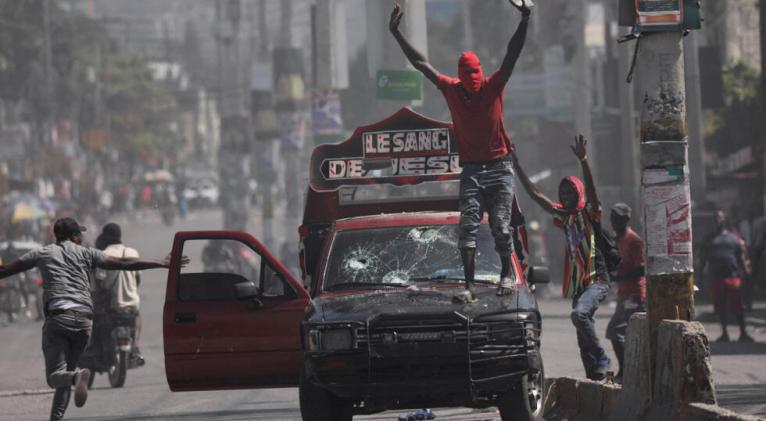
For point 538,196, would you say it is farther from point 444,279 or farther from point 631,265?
point 444,279

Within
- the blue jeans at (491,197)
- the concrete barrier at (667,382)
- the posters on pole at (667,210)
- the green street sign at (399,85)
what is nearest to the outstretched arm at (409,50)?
the blue jeans at (491,197)

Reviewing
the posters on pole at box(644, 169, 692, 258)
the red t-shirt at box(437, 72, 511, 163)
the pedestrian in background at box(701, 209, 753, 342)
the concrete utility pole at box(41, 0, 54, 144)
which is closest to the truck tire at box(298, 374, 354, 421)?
the red t-shirt at box(437, 72, 511, 163)

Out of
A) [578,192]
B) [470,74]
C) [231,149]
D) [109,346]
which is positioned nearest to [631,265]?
[578,192]

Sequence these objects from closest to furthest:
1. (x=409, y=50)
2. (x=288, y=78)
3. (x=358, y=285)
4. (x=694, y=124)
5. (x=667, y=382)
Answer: (x=667, y=382)
(x=358, y=285)
(x=409, y=50)
(x=694, y=124)
(x=288, y=78)

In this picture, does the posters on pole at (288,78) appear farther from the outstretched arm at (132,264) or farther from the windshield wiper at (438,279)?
the windshield wiper at (438,279)

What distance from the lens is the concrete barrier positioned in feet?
29.7

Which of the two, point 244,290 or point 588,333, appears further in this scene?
point 588,333

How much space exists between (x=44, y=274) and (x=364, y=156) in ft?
10.3

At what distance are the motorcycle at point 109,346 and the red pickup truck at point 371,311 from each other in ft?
13.7

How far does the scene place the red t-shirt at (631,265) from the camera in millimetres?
14109

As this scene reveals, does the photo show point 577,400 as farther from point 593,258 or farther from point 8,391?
point 8,391

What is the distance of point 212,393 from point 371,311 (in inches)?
268

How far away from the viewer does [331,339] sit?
32.6 ft

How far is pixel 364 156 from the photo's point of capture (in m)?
14.0
